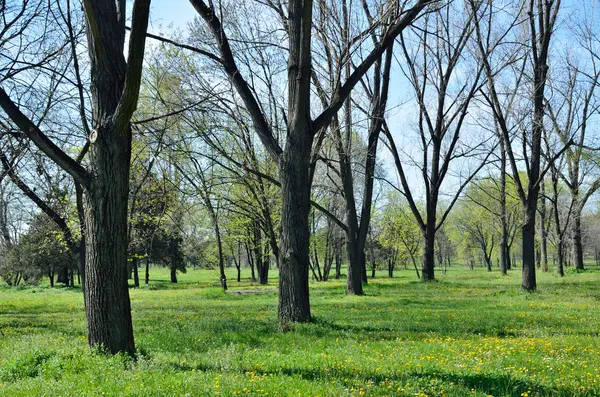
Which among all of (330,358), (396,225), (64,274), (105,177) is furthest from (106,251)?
(396,225)

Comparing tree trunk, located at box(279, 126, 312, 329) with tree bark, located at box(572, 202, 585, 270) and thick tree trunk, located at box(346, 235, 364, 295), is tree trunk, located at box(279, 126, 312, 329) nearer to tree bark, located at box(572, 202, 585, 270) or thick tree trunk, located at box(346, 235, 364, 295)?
thick tree trunk, located at box(346, 235, 364, 295)

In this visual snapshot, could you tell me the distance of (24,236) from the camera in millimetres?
38000

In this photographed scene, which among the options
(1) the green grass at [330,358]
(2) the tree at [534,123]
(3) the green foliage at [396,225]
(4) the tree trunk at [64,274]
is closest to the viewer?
(1) the green grass at [330,358]

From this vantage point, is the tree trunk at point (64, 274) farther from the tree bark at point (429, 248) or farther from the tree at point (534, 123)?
the tree at point (534, 123)

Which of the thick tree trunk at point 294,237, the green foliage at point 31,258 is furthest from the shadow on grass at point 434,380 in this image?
the green foliage at point 31,258

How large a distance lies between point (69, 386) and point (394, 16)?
844cm

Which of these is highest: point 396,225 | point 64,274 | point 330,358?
point 396,225

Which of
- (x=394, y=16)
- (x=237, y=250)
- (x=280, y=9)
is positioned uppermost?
(x=280, y=9)

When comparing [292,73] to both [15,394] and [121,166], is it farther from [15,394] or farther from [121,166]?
[15,394]

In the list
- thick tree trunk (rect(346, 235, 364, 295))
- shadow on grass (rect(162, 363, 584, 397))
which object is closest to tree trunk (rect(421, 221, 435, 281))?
thick tree trunk (rect(346, 235, 364, 295))

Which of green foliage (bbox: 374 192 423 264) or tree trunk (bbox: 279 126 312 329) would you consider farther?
green foliage (bbox: 374 192 423 264)

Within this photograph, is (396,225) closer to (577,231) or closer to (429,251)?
(577,231)

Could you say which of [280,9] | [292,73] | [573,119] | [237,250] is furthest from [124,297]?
[237,250]

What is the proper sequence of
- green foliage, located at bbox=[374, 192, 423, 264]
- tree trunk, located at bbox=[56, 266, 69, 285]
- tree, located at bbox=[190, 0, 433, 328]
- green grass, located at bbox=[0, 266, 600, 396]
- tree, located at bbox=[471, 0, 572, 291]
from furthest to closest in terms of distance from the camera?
1. green foliage, located at bbox=[374, 192, 423, 264]
2. tree trunk, located at bbox=[56, 266, 69, 285]
3. tree, located at bbox=[471, 0, 572, 291]
4. tree, located at bbox=[190, 0, 433, 328]
5. green grass, located at bbox=[0, 266, 600, 396]
